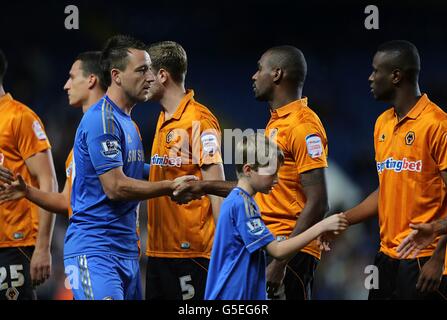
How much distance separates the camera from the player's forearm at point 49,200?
5.15 metres

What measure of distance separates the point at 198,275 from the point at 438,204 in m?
1.51

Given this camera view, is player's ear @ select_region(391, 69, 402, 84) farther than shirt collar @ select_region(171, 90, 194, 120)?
No

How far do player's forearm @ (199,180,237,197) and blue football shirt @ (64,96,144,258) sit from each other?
424mm

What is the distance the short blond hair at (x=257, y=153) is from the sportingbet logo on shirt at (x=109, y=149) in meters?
0.66

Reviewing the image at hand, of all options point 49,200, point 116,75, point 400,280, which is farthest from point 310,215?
point 49,200

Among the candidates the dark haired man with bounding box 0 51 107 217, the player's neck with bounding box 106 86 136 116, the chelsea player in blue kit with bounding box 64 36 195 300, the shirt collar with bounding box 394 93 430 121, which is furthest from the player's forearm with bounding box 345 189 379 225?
the dark haired man with bounding box 0 51 107 217

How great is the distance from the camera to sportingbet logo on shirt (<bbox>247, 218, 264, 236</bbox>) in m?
4.03

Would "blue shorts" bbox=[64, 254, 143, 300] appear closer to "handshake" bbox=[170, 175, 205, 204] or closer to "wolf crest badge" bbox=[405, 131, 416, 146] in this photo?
"handshake" bbox=[170, 175, 205, 204]

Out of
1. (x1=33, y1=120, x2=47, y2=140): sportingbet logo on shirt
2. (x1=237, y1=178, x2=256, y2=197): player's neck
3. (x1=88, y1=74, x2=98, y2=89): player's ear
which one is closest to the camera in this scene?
(x1=237, y1=178, x2=256, y2=197): player's neck

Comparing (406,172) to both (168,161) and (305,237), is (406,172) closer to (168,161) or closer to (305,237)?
(305,237)

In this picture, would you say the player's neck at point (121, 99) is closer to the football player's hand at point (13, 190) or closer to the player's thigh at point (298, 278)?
the football player's hand at point (13, 190)

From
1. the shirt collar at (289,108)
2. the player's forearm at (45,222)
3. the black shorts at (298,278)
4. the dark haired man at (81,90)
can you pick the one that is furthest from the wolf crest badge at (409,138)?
the player's forearm at (45,222)

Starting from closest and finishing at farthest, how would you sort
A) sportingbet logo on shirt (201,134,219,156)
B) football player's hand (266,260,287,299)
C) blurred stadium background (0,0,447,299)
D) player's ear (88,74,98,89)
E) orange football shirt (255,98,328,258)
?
1. football player's hand (266,260,287,299)
2. orange football shirt (255,98,328,258)
3. sportingbet logo on shirt (201,134,219,156)
4. player's ear (88,74,98,89)
5. blurred stadium background (0,0,447,299)
